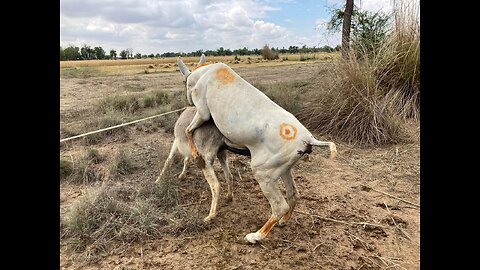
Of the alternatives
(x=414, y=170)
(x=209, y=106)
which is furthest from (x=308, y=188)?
(x=209, y=106)

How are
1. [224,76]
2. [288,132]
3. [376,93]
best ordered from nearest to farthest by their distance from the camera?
[288,132], [224,76], [376,93]

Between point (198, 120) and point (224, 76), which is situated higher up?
point (224, 76)

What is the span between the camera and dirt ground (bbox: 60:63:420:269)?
324cm

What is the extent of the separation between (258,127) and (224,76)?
0.68 metres

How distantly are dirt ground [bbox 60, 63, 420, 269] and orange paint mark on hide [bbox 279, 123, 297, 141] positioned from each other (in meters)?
1.12

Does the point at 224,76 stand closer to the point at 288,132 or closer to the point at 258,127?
the point at 258,127

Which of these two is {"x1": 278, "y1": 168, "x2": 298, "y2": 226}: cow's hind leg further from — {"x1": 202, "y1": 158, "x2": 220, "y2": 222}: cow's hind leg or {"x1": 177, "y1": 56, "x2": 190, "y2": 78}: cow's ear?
{"x1": 177, "y1": 56, "x2": 190, "y2": 78}: cow's ear

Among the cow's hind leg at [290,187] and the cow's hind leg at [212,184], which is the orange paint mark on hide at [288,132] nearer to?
the cow's hind leg at [290,187]

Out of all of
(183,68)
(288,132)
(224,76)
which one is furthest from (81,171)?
(288,132)

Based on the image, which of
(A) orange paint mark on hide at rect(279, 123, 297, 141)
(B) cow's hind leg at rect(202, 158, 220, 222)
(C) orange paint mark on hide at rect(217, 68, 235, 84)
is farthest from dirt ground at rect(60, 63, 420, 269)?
(C) orange paint mark on hide at rect(217, 68, 235, 84)

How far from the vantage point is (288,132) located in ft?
10.2
